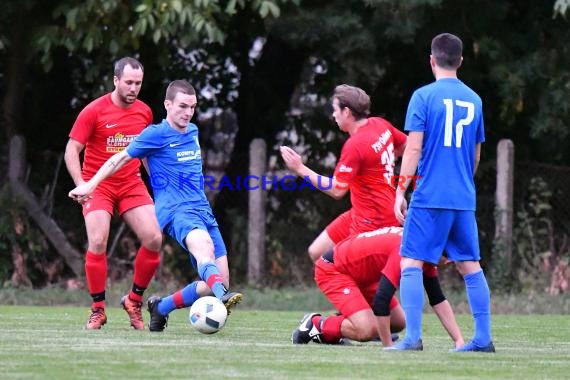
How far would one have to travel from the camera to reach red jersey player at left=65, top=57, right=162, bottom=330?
10.2m

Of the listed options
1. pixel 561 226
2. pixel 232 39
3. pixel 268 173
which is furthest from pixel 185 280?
pixel 561 226

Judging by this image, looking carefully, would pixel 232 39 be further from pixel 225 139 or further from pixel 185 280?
pixel 185 280

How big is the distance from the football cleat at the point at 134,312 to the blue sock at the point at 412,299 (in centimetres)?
281

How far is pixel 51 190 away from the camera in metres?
17.4

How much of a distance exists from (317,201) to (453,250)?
29.0 feet

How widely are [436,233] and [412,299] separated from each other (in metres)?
0.44

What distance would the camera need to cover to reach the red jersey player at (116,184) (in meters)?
10.2

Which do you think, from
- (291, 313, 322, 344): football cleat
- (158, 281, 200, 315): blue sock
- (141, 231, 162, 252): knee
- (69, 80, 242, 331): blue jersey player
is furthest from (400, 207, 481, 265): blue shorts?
(141, 231, 162, 252): knee

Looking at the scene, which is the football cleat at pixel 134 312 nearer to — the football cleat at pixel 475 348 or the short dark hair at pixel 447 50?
the football cleat at pixel 475 348

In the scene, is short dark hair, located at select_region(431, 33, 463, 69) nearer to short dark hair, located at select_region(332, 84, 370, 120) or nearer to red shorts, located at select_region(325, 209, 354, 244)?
short dark hair, located at select_region(332, 84, 370, 120)

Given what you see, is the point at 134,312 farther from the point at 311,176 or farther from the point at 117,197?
the point at 311,176

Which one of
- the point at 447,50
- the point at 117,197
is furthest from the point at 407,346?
the point at 117,197

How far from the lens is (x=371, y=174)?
28.3 ft

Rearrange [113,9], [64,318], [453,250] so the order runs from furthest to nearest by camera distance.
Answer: [113,9] → [64,318] → [453,250]
